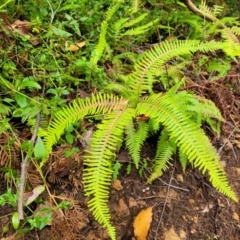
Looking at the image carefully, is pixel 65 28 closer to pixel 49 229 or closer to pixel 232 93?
pixel 232 93

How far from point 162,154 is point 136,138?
0.21 meters

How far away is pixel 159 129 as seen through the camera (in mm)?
2740

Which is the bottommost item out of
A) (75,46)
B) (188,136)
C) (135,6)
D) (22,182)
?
(22,182)

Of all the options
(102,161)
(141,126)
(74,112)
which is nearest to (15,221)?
(102,161)

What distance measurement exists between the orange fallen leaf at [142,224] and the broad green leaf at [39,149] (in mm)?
708

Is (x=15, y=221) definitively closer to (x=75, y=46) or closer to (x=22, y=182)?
(x=22, y=182)

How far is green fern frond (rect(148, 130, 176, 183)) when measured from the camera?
100.0 inches

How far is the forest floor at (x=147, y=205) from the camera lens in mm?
2240

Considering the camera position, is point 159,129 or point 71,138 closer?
point 71,138

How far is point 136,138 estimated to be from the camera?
255 cm

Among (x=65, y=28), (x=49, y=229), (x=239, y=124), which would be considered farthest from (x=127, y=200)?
(x=65, y=28)

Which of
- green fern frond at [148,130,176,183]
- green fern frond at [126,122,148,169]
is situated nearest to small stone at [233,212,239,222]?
green fern frond at [148,130,176,183]

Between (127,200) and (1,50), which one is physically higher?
(1,50)

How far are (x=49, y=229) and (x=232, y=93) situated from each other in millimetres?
1772
